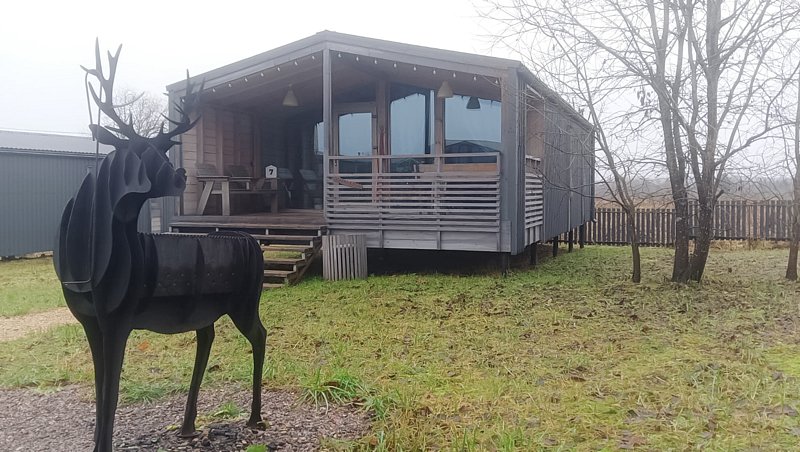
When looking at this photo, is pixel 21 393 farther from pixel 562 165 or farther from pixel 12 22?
pixel 12 22

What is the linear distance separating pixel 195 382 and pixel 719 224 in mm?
16601

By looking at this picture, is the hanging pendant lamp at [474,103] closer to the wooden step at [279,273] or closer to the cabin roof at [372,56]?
the cabin roof at [372,56]

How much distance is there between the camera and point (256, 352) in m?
3.49

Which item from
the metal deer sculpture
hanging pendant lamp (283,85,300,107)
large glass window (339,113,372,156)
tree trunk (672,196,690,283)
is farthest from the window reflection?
the metal deer sculpture

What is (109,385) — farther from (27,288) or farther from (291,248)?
(27,288)

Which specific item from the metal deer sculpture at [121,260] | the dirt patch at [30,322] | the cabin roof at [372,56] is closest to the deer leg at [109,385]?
the metal deer sculpture at [121,260]

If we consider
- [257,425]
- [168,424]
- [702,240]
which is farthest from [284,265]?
[702,240]

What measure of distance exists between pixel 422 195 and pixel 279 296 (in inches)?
122

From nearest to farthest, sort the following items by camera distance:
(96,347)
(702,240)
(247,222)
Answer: (96,347) < (702,240) < (247,222)

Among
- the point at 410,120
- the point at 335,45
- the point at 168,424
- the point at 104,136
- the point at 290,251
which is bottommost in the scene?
the point at 168,424

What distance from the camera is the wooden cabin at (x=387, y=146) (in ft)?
29.9

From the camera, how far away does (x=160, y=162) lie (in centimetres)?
297

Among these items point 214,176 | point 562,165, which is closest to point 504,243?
point 562,165

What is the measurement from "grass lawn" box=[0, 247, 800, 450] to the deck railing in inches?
46.0
